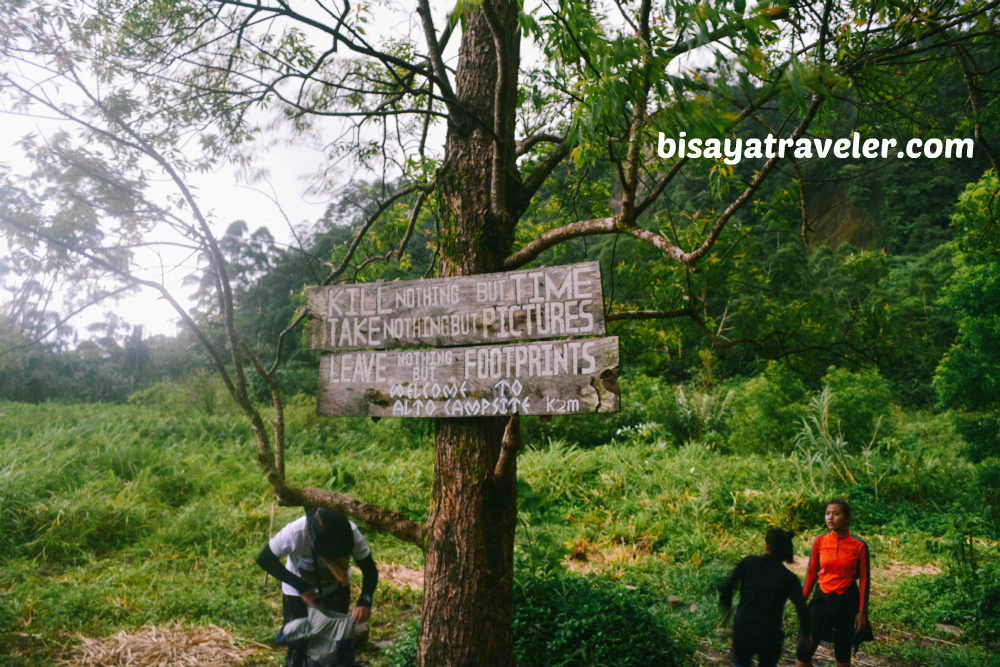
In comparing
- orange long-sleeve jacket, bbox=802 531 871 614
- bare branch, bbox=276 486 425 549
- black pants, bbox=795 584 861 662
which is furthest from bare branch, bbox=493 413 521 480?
black pants, bbox=795 584 861 662

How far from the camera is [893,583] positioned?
5238 millimetres

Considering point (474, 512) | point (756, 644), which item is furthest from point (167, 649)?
point (756, 644)

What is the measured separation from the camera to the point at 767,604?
3234mm

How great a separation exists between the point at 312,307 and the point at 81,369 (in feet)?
57.1

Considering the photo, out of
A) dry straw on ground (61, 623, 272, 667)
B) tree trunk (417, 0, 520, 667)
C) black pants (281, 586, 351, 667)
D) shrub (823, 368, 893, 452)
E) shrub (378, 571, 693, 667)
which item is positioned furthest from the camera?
shrub (823, 368, 893, 452)

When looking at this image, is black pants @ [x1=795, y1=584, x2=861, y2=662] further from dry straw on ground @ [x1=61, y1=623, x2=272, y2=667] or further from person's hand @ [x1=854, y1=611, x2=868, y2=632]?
dry straw on ground @ [x1=61, y1=623, x2=272, y2=667]

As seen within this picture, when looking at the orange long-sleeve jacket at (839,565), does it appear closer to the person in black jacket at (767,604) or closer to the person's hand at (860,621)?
the person's hand at (860,621)

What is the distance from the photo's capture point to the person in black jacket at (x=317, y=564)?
2984mm

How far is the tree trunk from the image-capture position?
92.7 inches

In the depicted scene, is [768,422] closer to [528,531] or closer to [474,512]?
[528,531]

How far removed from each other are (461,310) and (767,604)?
2542 millimetres

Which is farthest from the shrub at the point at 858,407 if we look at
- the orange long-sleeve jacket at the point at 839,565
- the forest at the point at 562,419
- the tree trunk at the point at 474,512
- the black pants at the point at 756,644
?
the tree trunk at the point at 474,512

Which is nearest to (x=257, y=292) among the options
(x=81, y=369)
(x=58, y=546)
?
(x=81, y=369)

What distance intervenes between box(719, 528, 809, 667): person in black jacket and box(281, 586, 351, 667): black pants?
88.3 inches
